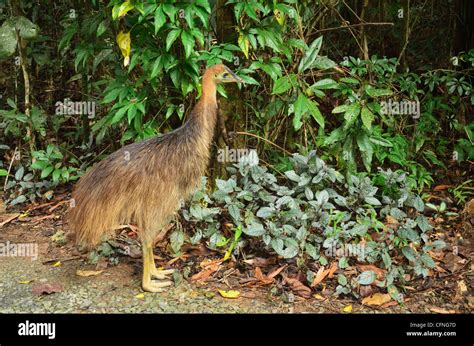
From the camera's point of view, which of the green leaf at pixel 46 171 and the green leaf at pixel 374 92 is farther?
the green leaf at pixel 46 171

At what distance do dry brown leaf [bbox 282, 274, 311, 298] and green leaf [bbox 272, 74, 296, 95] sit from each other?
1.43 m

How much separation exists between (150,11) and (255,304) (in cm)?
209

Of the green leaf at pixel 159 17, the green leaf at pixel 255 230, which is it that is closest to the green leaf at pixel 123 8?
the green leaf at pixel 159 17

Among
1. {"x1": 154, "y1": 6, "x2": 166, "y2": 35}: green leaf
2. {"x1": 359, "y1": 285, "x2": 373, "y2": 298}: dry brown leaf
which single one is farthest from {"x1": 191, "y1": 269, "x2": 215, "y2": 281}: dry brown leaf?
{"x1": 154, "y1": 6, "x2": 166, "y2": 35}: green leaf

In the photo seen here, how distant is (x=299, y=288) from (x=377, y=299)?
1.73 feet

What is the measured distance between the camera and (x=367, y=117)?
4590 millimetres

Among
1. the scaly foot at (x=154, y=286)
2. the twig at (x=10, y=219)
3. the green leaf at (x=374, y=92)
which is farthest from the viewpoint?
the twig at (x=10, y=219)

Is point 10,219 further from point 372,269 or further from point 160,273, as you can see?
point 372,269

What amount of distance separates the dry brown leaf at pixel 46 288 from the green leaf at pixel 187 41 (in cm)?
186

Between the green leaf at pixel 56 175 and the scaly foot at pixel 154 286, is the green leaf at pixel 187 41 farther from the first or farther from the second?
the green leaf at pixel 56 175

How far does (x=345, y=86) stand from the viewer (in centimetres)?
490

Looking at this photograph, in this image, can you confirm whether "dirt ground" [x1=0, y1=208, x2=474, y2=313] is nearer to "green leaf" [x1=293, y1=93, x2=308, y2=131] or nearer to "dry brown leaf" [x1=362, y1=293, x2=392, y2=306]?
"dry brown leaf" [x1=362, y1=293, x2=392, y2=306]

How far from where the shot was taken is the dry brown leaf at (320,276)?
161 inches

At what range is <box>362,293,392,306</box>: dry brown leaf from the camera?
3.93 meters
